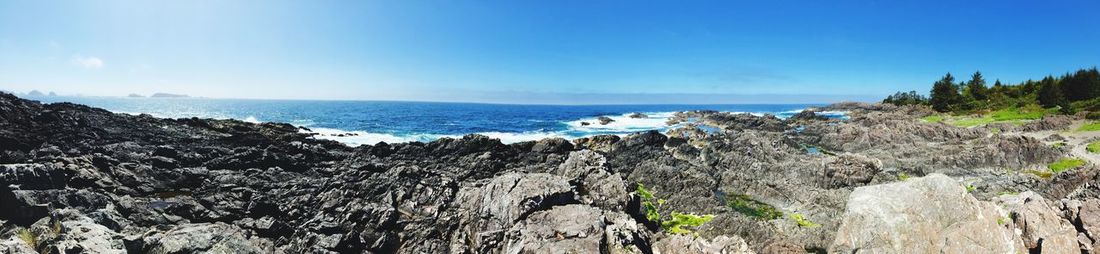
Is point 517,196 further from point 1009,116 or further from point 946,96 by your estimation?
point 946,96

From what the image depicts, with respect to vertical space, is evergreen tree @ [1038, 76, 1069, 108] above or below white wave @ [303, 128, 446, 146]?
above

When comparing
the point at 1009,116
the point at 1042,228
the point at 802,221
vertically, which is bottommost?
the point at 802,221

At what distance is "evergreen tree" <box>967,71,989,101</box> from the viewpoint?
95.9m

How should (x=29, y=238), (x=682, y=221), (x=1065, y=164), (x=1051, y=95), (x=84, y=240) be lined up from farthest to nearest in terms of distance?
(x=1051, y=95) < (x=1065, y=164) < (x=682, y=221) < (x=29, y=238) < (x=84, y=240)

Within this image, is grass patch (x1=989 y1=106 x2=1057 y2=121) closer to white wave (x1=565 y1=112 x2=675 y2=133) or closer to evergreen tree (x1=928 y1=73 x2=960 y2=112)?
evergreen tree (x1=928 y1=73 x2=960 y2=112)

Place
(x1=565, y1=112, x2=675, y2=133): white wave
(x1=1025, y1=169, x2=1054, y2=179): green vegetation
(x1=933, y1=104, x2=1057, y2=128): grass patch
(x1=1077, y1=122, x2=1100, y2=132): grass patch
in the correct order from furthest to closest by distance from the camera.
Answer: (x1=565, y1=112, x2=675, y2=133): white wave → (x1=933, y1=104, x2=1057, y2=128): grass patch → (x1=1077, y1=122, x2=1100, y2=132): grass patch → (x1=1025, y1=169, x2=1054, y2=179): green vegetation

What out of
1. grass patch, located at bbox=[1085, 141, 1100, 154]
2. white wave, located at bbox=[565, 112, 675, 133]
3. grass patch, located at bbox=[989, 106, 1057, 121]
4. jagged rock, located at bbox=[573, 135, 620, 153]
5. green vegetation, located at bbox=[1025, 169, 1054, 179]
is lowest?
white wave, located at bbox=[565, 112, 675, 133]

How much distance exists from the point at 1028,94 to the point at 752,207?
10373 cm

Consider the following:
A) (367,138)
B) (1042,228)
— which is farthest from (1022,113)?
(367,138)

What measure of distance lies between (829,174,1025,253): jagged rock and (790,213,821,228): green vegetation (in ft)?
23.9

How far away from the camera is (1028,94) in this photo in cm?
8975

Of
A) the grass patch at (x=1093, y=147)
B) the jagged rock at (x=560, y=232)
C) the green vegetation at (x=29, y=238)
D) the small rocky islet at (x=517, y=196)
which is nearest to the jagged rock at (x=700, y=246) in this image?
the small rocky islet at (x=517, y=196)

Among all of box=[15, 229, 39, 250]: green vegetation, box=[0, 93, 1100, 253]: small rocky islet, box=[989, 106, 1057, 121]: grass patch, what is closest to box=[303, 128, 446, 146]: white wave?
box=[0, 93, 1100, 253]: small rocky islet

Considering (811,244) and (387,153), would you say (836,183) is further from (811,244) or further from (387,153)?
(387,153)
